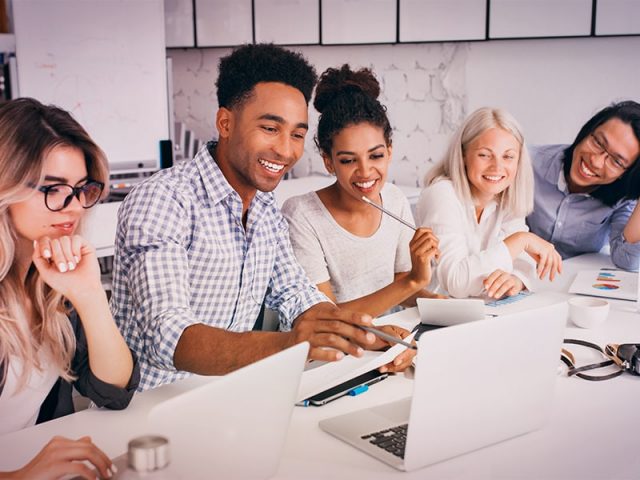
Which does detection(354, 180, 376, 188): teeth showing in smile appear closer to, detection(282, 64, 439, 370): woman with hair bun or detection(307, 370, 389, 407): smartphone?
detection(282, 64, 439, 370): woman with hair bun

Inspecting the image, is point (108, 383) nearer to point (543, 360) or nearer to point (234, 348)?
point (234, 348)

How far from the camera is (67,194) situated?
1218 millimetres

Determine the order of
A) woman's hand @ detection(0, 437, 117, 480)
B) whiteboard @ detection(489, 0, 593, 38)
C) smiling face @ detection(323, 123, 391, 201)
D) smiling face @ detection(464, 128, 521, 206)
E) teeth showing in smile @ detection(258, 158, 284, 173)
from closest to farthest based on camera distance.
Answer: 1. woman's hand @ detection(0, 437, 117, 480)
2. teeth showing in smile @ detection(258, 158, 284, 173)
3. smiling face @ detection(323, 123, 391, 201)
4. smiling face @ detection(464, 128, 521, 206)
5. whiteboard @ detection(489, 0, 593, 38)

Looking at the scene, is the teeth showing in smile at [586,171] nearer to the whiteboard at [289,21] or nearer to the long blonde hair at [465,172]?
the long blonde hair at [465,172]

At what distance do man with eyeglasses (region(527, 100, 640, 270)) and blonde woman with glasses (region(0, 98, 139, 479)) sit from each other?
170 centimetres

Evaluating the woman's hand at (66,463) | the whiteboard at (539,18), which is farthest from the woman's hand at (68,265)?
the whiteboard at (539,18)

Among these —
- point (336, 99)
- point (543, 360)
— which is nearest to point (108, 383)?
point (543, 360)

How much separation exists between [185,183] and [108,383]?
487 millimetres

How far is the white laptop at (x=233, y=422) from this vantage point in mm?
740

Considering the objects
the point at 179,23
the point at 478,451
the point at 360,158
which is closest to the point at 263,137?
the point at 360,158

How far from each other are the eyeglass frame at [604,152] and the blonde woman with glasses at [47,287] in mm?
1816

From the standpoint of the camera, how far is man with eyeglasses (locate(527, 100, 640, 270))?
240 centimetres

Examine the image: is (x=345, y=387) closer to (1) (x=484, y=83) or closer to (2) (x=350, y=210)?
(2) (x=350, y=210)

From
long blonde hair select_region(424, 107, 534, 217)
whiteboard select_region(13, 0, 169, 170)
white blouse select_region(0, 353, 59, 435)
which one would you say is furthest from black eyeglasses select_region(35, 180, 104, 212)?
whiteboard select_region(13, 0, 169, 170)
